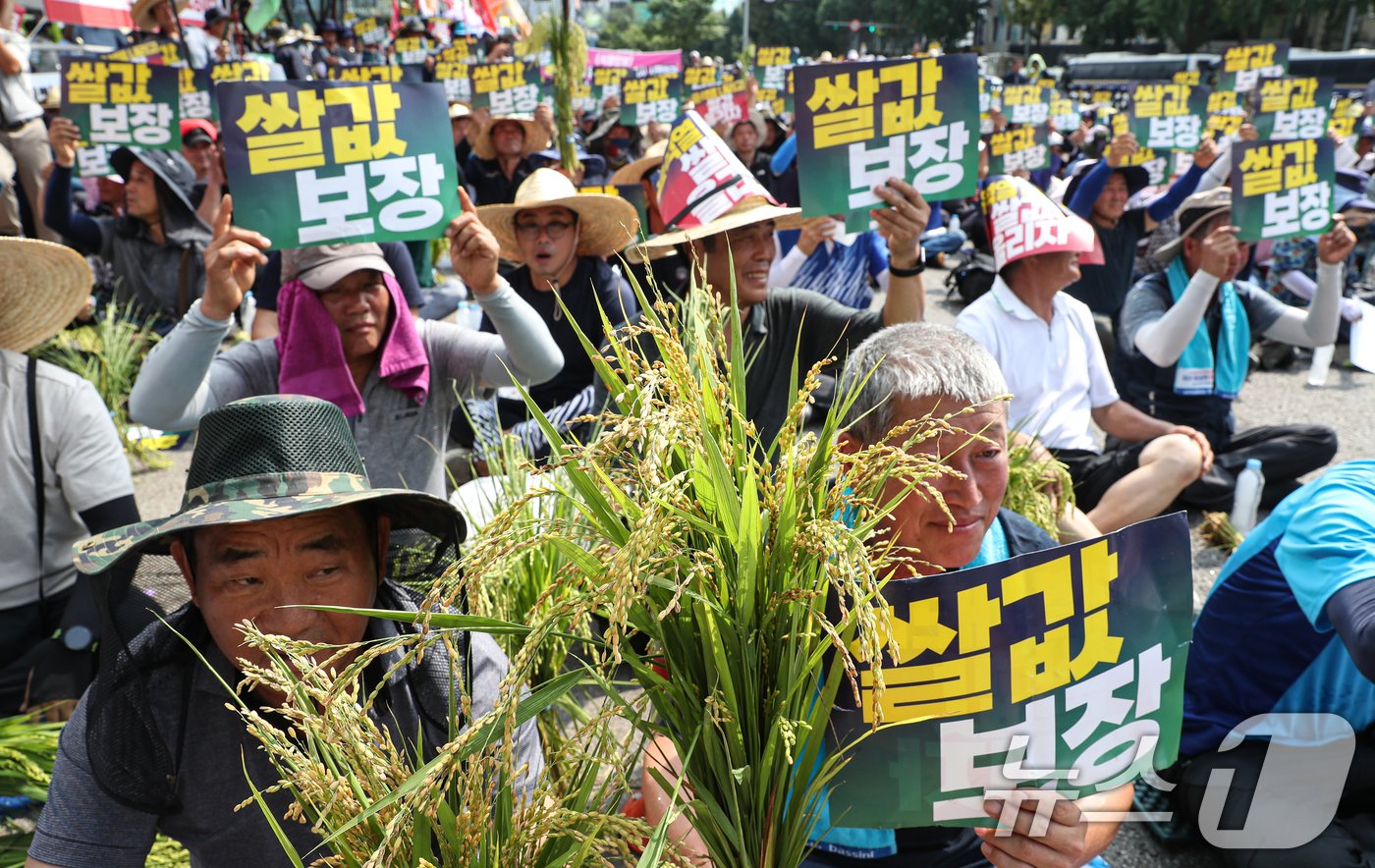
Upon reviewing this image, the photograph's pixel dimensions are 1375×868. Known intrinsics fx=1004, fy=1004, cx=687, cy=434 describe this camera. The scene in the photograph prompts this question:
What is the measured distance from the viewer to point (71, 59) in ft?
19.9

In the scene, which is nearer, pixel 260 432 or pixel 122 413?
pixel 260 432

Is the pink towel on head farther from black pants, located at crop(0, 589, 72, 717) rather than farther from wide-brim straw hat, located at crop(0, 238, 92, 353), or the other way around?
black pants, located at crop(0, 589, 72, 717)

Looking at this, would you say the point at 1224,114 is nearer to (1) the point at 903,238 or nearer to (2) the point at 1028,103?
(2) the point at 1028,103

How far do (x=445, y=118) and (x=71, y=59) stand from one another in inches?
172

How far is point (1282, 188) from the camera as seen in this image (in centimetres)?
461

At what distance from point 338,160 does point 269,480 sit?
1.66m

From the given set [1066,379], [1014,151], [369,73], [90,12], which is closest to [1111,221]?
[1014,151]

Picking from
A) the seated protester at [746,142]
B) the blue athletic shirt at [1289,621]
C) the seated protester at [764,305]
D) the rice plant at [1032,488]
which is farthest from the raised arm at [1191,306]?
the seated protester at [746,142]

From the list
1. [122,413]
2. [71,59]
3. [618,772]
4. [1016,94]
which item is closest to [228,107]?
[618,772]

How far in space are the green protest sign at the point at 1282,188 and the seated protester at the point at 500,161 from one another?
483cm

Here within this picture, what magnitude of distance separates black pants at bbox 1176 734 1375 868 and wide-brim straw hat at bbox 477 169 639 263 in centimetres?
276

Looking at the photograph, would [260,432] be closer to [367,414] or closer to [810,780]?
[810,780]

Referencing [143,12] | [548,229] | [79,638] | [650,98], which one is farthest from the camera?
[143,12]

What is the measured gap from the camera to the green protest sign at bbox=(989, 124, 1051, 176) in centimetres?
845
